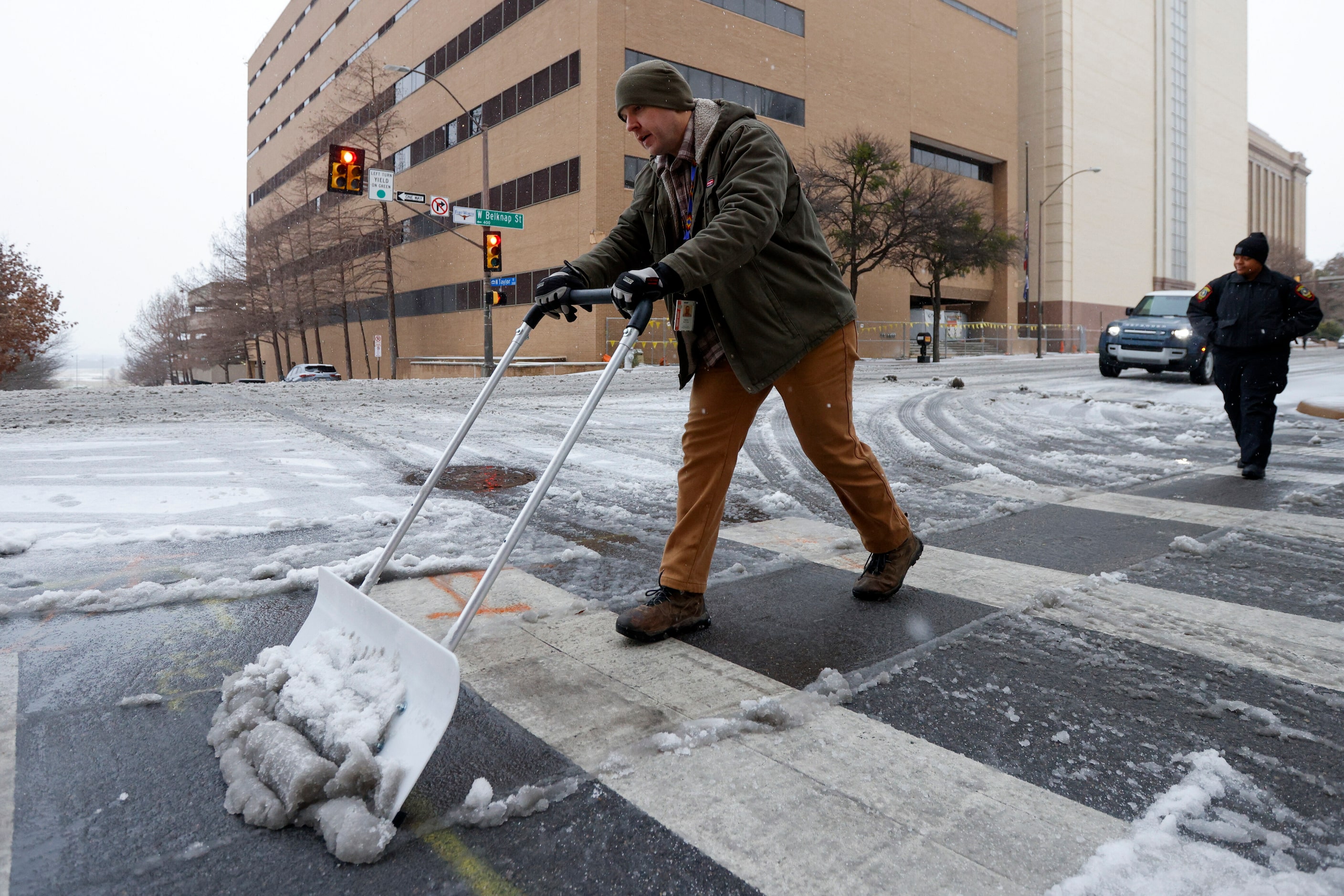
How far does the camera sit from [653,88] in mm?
2867

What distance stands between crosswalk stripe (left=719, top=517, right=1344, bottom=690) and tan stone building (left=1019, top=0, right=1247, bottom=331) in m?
41.6

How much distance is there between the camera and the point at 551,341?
108ft

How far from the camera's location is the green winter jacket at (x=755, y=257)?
277 cm

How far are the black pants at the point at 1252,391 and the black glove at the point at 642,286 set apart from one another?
5.27 m

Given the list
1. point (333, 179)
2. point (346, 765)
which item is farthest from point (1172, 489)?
point (333, 179)

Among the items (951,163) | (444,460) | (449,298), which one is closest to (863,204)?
(951,163)

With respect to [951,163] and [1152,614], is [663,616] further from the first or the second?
[951,163]

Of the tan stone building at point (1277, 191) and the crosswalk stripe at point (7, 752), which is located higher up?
the tan stone building at point (1277, 191)

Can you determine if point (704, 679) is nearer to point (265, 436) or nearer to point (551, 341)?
point (265, 436)

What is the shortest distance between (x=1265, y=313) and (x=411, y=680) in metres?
6.57

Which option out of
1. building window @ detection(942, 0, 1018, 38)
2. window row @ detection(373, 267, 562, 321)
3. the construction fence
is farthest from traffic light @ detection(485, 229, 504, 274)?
building window @ detection(942, 0, 1018, 38)

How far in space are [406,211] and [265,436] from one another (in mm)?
37980

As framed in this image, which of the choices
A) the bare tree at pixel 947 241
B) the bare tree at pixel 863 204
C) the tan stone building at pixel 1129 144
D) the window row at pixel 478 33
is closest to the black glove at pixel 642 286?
the bare tree at pixel 863 204

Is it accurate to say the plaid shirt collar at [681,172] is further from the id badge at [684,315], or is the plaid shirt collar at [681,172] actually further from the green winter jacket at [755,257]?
the id badge at [684,315]
